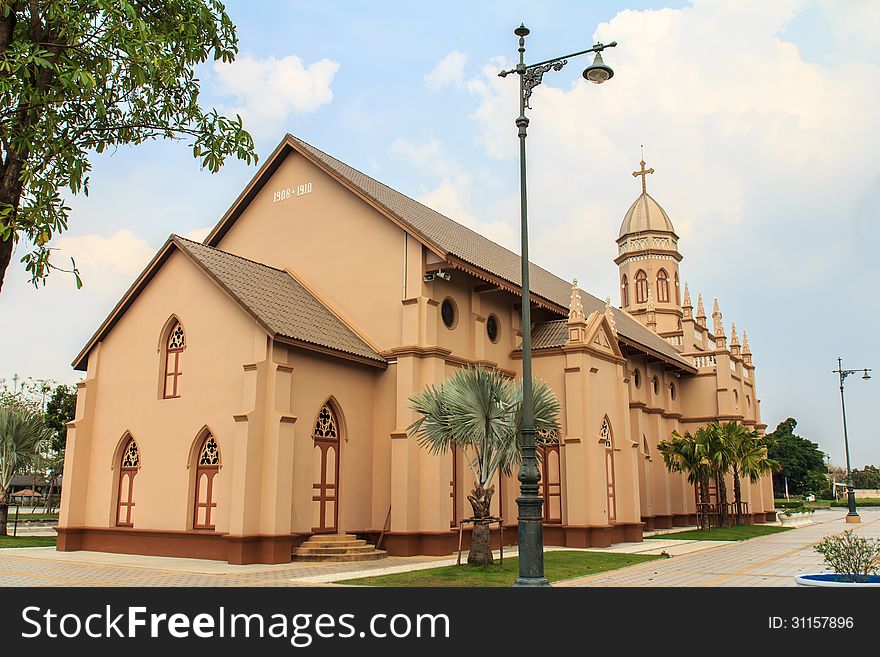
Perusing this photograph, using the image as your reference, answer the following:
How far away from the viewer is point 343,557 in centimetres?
2130

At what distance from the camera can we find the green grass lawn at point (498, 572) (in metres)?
16.2

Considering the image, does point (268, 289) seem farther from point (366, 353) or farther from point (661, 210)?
point (661, 210)

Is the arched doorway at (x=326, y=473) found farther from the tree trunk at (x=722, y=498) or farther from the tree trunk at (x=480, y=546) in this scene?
the tree trunk at (x=722, y=498)

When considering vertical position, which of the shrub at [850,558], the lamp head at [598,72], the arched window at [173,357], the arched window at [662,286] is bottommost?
the shrub at [850,558]

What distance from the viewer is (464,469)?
83.8ft

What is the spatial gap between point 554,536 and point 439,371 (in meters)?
7.69

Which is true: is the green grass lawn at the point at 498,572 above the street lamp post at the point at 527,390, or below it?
below

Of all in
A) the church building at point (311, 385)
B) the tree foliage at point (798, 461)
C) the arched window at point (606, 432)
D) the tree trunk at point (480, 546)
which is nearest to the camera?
the tree trunk at point (480, 546)

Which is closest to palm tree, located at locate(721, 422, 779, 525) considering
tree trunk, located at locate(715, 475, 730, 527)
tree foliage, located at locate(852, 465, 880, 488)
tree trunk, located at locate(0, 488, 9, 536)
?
tree trunk, located at locate(715, 475, 730, 527)

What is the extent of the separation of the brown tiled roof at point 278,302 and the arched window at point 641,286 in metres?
34.2

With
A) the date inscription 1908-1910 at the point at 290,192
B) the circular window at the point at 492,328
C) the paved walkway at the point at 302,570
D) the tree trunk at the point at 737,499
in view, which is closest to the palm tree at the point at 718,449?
the tree trunk at the point at 737,499

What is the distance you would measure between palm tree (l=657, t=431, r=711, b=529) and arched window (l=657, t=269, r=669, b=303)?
18.4m

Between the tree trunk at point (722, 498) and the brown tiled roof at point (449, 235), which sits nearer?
the brown tiled roof at point (449, 235)
